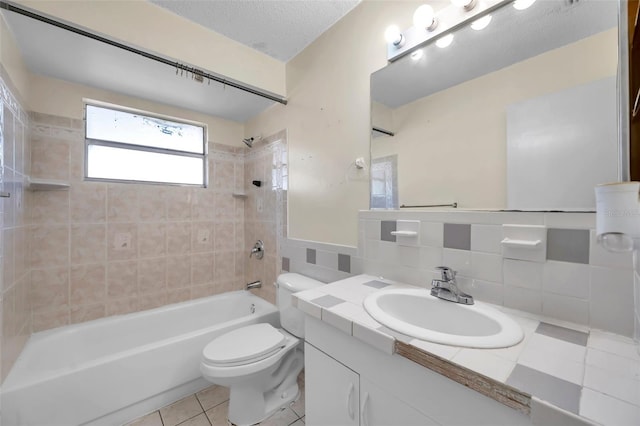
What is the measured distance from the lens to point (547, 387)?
0.47 m

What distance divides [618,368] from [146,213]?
2.67 metres

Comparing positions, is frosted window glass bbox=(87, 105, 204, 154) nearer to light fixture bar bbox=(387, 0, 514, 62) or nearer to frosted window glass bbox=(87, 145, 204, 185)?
frosted window glass bbox=(87, 145, 204, 185)

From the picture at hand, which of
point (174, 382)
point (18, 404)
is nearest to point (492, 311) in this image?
point (174, 382)

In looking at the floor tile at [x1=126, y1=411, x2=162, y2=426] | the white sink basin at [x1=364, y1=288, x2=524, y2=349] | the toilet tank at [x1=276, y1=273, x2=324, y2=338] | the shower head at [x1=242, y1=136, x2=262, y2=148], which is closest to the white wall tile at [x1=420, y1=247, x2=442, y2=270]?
the white sink basin at [x1=364, y1=288, x2=524, y2=349]

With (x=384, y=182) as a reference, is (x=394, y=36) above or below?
above

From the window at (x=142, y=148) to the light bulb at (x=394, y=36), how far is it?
76.1 inches

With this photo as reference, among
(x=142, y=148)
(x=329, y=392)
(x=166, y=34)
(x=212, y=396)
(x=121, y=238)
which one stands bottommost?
(x=212, y=396)

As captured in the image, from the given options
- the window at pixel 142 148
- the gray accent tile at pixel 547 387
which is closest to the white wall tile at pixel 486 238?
the gray accent tile at pixel 547 387

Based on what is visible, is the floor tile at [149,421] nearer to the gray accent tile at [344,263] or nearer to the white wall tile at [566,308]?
the gray accent tile at [344,263]

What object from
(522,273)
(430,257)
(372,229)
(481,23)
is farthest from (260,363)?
(481,23)

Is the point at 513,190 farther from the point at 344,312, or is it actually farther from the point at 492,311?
the point at 344,312

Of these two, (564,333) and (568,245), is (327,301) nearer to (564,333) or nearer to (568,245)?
(564,333)

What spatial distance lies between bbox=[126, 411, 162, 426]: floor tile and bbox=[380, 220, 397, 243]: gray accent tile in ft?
5.44

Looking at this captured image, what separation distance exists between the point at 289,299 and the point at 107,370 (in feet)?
3.44
